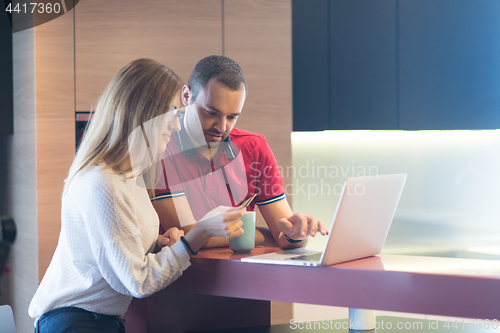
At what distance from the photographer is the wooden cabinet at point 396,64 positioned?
2.78 metres

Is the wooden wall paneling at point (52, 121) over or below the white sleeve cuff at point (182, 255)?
over

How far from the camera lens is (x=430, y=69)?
9.54 ft

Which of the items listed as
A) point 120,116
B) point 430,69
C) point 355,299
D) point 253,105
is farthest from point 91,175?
point 430,69

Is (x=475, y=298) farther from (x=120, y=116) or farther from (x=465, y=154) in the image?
(x=465, y=154)

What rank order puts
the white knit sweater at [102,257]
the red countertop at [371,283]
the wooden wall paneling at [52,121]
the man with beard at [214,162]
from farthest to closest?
the wooden wall paneling at [52,121], the man with beard at [214,162], the white knit sweater at [102,257], the red countertop at [371,283]

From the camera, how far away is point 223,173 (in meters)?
1.74

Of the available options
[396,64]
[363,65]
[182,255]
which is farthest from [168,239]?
[396,64]

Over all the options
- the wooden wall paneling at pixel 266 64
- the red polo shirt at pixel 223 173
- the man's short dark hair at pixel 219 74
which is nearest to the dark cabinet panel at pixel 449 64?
the wooden wall paneling at pixel 266 64

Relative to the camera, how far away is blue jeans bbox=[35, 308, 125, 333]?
1028 mm

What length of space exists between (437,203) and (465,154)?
1.46 feet

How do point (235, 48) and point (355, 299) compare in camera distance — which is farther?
point (235, 48)

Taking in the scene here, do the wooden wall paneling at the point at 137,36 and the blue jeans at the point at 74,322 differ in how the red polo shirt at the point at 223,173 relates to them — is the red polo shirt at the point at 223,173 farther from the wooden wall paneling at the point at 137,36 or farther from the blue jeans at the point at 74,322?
the wooden wall paneling at the point at 137,36

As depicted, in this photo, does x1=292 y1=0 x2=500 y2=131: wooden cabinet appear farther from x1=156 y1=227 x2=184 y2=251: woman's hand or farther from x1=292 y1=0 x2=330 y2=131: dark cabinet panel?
x1=156 y1=227 x2=184 y2=251: woman's hand

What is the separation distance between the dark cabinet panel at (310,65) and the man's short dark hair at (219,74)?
1.22 metres
